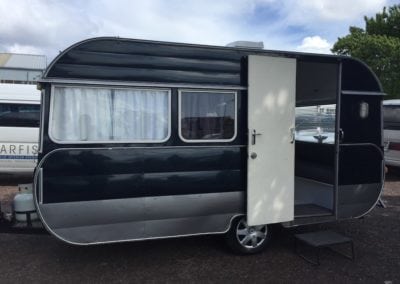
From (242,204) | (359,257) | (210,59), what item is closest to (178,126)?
(210,59)

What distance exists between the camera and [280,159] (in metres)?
5.10

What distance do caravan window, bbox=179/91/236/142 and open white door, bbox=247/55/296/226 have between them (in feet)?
0.78

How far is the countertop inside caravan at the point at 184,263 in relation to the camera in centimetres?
460

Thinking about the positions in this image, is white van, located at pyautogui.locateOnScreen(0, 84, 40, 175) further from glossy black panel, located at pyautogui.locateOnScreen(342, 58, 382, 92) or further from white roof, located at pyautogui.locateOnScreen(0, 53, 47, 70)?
white roof, located at pyautogui.locateOnScreen(0, 53, 47, 70)

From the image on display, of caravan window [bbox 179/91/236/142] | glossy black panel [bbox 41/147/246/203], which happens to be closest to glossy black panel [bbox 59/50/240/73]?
caravan window [bbox 179/91/236/142]

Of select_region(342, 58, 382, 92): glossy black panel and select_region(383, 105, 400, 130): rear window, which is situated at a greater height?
select_region(342, 58, 382, 92): glossy black panel

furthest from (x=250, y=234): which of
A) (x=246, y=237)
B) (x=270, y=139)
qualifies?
(x=270, y=139)

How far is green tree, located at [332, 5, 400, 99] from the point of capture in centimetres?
1750

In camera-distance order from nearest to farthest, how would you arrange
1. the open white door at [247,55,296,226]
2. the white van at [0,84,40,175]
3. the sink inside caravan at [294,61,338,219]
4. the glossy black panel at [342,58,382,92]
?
the open white door at [247,55,296,226] → the glossy black panel at [342,58,382,92] → the sink inside caravan at [294,61,338,219] → the white van at [0,84,40,175]

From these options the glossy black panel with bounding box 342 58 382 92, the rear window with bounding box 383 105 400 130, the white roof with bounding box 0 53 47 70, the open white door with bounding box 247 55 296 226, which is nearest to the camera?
the open white door with bounding box 247 55 296 226

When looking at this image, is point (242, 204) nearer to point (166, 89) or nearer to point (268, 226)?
point (268, 226)

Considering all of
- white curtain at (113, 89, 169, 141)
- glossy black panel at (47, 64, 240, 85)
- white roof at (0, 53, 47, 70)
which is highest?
white roof at (0, 53, 47, 70)

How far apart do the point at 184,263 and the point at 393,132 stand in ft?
23.3

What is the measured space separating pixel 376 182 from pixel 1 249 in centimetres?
485
